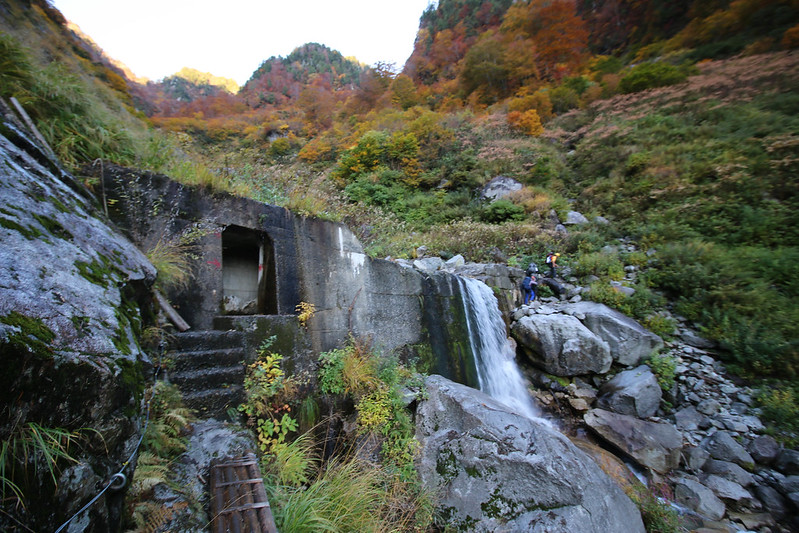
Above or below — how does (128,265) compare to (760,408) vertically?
above

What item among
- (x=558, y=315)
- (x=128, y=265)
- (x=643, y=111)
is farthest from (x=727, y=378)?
(x=643, y=111)

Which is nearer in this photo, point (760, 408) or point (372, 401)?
point (372, 401)

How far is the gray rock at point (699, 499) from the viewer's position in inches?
171

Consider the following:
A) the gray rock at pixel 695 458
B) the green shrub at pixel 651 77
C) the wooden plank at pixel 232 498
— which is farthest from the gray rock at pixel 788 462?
the green shrub at pixel 651 77

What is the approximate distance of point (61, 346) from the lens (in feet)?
4.28

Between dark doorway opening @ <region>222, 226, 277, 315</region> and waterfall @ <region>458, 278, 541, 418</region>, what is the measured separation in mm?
3992

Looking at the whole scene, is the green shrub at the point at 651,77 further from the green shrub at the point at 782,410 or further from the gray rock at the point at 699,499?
the gray rock at the point at 699,499

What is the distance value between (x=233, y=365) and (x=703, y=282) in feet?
31.0

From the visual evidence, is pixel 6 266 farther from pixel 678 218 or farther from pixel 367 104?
pixel 367 104

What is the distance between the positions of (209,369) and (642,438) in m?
6.61

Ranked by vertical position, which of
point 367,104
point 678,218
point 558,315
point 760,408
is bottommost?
point 760,408

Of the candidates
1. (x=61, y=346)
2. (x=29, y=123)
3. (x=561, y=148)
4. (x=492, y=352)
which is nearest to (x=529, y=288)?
(x=492, y=352)

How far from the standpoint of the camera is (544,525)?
9.52 feet

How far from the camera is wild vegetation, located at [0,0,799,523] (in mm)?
4348
